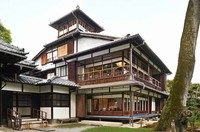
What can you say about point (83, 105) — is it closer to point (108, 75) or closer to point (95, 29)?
point (108, 75)

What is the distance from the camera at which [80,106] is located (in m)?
19.1

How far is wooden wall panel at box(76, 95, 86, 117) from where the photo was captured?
1883cm

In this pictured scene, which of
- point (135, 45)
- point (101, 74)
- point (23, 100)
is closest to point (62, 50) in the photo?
point (101, 74)

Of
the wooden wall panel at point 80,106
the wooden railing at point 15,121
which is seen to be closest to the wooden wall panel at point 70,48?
the wooden wall panel at point 80,106

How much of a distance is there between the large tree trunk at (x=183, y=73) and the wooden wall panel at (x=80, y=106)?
45.7 ft

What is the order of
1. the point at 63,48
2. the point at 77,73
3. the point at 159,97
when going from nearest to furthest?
1. the point at 77,73
2. the point at 63,48
3. the point at 159,97

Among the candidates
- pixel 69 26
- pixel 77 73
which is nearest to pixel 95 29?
pixel 69 26

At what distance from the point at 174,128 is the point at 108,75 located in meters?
13.2

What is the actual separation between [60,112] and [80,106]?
212 centimetres

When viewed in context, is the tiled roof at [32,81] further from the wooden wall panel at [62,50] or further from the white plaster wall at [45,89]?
the wooden wall panel at [62,50]

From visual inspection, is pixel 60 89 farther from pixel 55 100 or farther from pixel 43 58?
pixel 43 58

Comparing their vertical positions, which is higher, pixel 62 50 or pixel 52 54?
pixel 62 50

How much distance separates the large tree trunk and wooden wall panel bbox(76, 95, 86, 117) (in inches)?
548

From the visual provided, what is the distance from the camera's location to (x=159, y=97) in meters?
27.0
